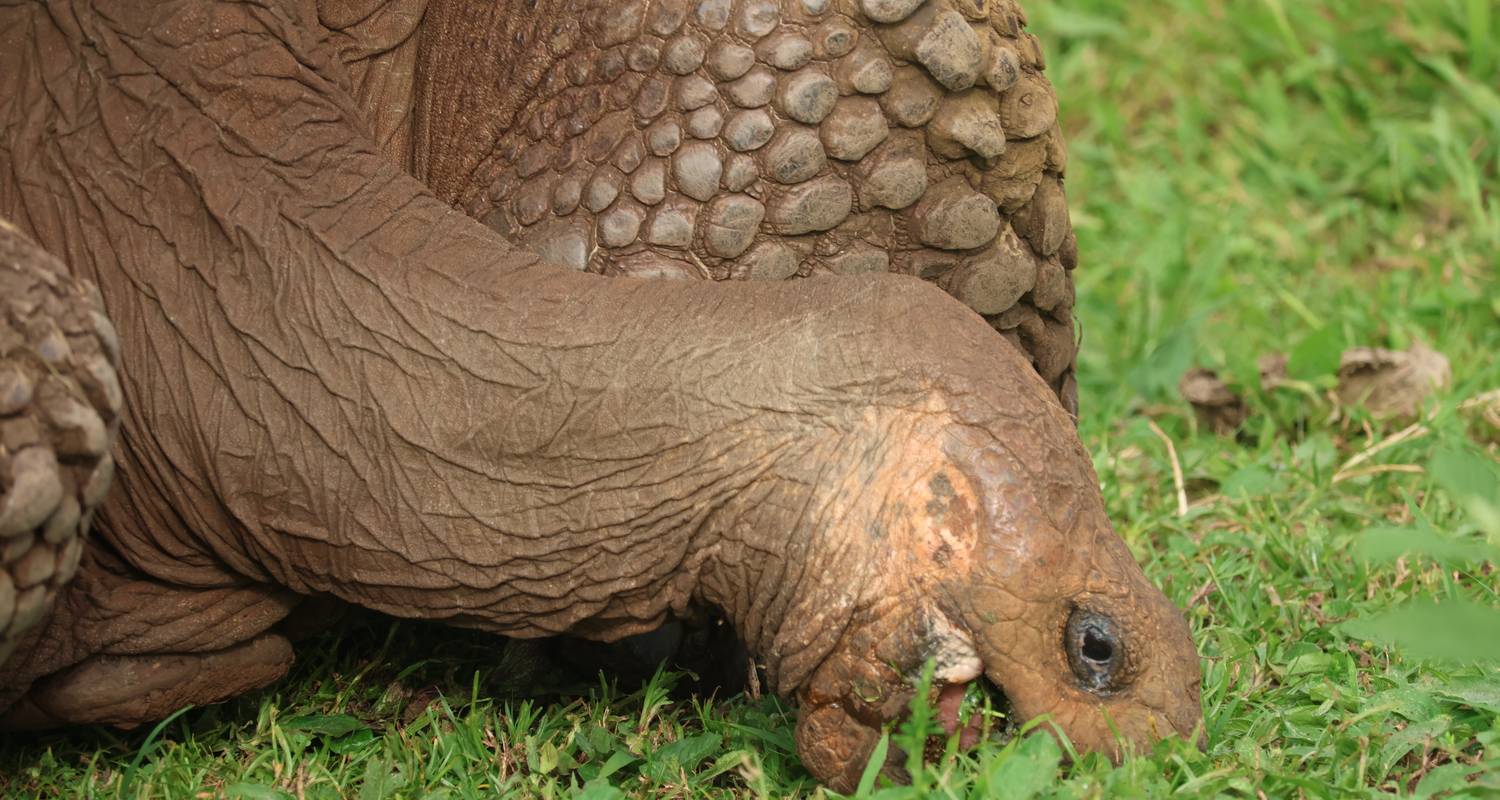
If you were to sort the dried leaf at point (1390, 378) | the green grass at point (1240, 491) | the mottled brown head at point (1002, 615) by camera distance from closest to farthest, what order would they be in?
the mottled brown head at point (1002, 615)
the green grass at point (1240, 491)
the dried leaf at point (1390, 378)

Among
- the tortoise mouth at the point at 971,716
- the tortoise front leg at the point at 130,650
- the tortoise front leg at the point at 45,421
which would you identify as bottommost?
the tortoise front leg at the point at 130,650

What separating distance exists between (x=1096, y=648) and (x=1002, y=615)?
14 cm

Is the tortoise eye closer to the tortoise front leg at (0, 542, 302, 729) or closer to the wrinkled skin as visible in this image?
the wrinkled skin

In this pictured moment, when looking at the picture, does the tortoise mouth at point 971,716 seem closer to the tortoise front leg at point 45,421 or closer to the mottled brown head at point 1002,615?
the mottled brown head at point 1002,615

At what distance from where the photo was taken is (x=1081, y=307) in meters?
4.01

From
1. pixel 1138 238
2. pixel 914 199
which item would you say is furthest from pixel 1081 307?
pixel 914 199

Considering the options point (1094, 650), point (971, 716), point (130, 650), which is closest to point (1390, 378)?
point (1094, 650)

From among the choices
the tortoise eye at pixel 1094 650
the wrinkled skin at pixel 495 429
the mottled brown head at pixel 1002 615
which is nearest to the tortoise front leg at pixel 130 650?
the wrinkled skin at pixel 495 429

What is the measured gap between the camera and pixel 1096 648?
1.99 m

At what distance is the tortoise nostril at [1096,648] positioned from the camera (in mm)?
1978

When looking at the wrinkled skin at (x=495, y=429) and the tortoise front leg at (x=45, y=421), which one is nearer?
the tortoise front leg at (x=45, y=421)

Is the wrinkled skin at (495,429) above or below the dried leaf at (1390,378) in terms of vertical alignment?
above

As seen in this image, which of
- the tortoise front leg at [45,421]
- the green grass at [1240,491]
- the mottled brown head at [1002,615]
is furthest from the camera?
the green grass at [1240,491]

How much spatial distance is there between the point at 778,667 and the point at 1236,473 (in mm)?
1379
